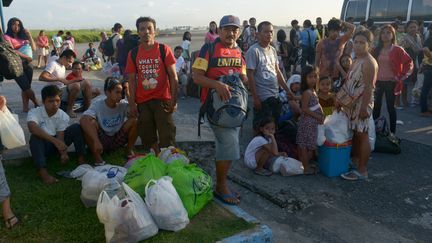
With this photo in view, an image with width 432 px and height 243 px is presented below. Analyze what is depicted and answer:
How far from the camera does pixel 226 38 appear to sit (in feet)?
11.3

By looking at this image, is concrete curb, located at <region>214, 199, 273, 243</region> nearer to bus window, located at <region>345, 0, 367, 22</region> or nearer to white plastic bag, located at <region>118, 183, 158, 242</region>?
white plastic bag, located at <region>118, 183, 158, 242</region>

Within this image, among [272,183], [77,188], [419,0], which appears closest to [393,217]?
[272,183]

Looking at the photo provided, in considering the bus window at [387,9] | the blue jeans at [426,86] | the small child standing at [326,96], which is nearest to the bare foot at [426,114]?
the blue jeans at [426,86]

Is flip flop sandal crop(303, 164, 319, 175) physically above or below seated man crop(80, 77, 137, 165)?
below

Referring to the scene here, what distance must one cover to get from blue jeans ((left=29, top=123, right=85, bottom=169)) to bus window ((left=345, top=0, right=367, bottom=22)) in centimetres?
1203

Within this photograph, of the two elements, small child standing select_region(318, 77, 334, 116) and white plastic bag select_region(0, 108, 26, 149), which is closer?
white plastic bag select_region(0, 108, 26, 149)

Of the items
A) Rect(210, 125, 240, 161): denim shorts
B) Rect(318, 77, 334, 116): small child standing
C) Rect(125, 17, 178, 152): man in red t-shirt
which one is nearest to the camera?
Rect(210, 125, 240, 161): denim shorts

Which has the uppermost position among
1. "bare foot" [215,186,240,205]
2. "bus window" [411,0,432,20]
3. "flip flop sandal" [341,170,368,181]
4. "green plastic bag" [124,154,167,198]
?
"bus window" [411,0,432,20]

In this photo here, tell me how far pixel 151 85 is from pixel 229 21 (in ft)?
4.28

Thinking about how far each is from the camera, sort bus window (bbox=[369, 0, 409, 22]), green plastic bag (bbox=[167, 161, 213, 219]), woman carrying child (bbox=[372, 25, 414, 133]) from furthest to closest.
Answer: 1. bus window (bbox=[369, 0, 409, 22])
2. woman carrying child (bbox=[372, 25, 414, 133])
3. green plastic bag (bbox=[167, 161, 213, 219])

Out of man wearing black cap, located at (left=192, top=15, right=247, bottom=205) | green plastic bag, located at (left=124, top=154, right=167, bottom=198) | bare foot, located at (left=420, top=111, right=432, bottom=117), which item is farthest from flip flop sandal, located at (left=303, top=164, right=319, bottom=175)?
bare foot, located at (left=420, top=111, right=432, bottom=117)

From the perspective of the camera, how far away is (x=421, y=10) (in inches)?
444

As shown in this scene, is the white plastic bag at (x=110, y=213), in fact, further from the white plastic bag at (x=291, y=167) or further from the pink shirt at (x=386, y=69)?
the pink shirt at (x=386, y=69)

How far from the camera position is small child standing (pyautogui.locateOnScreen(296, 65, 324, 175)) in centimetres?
453
